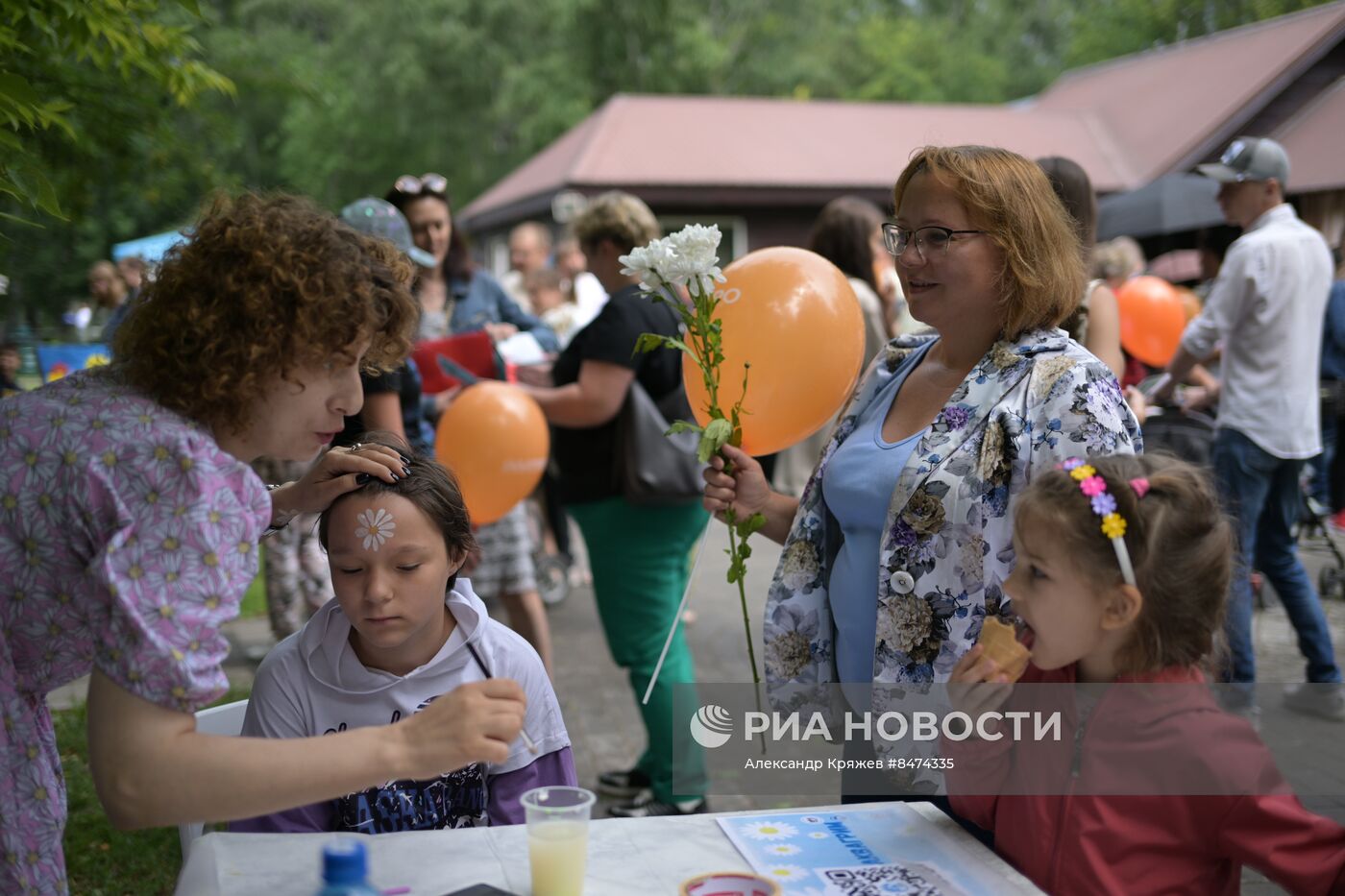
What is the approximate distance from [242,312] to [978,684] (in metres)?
1.18

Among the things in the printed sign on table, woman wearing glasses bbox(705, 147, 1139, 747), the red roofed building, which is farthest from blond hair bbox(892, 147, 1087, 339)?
the red roofed building

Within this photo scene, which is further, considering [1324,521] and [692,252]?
[1324,521]

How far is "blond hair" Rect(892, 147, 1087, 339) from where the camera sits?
2.29 m

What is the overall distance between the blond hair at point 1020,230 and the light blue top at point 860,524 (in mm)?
315

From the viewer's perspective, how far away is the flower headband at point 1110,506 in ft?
Answer: 5.87

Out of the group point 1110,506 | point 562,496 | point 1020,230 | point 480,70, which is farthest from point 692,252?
point 480,70

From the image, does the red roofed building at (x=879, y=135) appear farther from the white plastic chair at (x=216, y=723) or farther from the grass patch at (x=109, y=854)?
the white plastic chair at (x=216, y=723)

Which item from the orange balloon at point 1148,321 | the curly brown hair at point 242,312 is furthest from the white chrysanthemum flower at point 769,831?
the orange balloon at point 1148,321

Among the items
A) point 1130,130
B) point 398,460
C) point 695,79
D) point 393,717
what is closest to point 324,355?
point 398,460

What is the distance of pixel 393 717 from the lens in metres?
2.25

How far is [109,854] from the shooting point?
12.2ft

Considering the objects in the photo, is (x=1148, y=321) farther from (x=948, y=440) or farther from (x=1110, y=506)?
(x=1110, y=506)

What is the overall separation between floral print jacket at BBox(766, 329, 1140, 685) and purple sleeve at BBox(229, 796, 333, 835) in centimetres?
106

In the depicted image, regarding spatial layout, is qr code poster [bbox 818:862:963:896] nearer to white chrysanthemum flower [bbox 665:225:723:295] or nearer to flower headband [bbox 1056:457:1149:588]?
flower headband [bbox 1056:457:1149:588]
